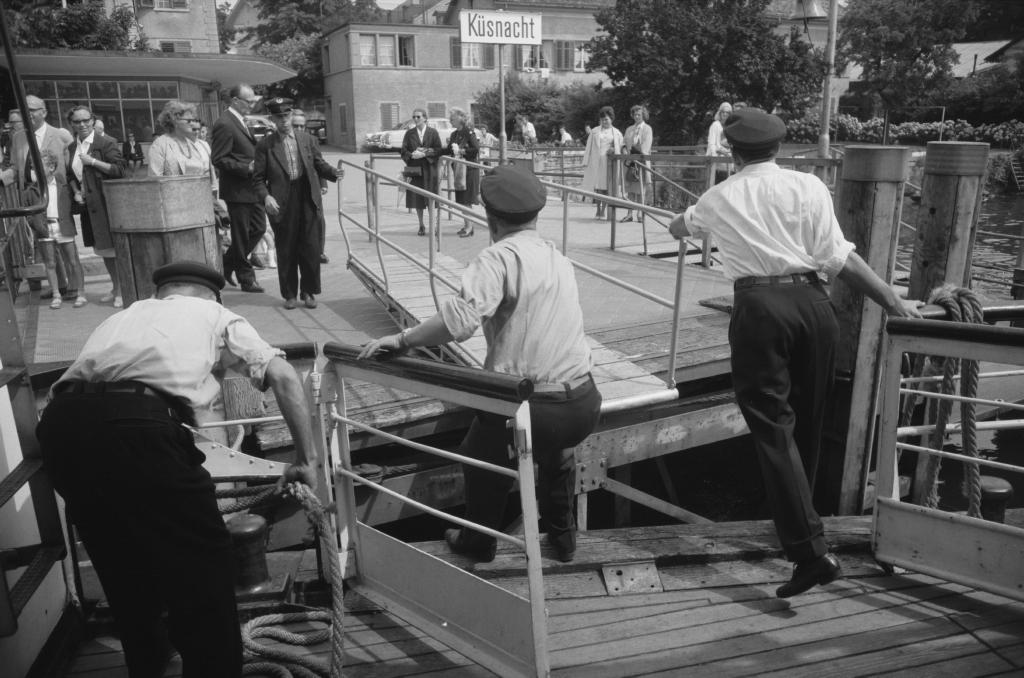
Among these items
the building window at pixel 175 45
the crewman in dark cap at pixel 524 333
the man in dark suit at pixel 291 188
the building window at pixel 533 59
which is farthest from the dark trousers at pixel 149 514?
the building window at pixel 533 59

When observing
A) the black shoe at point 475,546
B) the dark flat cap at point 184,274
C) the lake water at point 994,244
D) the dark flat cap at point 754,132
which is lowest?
the lake water at point 994,244

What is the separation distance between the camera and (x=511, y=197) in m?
3.09

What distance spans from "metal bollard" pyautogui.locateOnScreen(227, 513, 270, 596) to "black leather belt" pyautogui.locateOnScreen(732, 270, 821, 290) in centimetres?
210

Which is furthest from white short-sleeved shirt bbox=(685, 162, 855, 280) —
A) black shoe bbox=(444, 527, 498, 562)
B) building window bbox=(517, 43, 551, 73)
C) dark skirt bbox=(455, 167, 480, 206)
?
building window bbox=(517, 43, 551, 73)

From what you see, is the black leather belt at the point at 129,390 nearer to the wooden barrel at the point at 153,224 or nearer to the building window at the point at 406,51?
the wooden barrel at the point at 153,224

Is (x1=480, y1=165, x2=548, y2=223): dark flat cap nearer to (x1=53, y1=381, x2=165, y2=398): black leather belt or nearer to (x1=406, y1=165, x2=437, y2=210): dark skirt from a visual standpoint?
(x1=53, y1=381, x2=165, y2=398): black leather belt

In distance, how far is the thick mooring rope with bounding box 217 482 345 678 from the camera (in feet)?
8.44

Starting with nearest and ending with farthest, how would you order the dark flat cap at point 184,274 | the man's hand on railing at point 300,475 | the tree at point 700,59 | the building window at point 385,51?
the dark flat cap at point 184,274
the man's hand on railing at point 300,475
the tree at point 700,59
the building window at point 385,51

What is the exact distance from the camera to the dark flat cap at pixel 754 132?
10.8ft

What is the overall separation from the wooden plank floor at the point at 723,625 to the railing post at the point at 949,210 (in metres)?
1.83

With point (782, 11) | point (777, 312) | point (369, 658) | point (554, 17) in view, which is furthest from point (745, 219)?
point (782, 11)

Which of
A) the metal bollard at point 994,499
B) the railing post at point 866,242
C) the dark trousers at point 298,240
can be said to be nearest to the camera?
the metal bollard at point 994,499

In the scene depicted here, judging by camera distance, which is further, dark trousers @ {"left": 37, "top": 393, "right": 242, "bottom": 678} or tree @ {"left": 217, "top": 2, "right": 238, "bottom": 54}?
tree @ {"left": 217, "top": 2, "right": 238, "bottom": 54}

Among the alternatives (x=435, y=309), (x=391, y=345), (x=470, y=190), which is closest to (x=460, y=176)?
(x=470, y=190)
